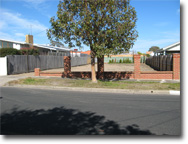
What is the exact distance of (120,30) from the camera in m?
11.6

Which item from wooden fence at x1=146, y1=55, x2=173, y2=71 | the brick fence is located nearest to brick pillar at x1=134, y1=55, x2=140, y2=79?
the brick fence

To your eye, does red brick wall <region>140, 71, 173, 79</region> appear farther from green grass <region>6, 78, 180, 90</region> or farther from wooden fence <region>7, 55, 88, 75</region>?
wooden fence <region>7, 55, 88, 75</region>

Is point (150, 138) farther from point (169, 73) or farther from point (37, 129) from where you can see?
point (169, 73)

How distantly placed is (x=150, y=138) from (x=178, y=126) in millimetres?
1253

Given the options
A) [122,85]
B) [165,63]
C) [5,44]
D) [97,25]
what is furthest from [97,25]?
[5,44]

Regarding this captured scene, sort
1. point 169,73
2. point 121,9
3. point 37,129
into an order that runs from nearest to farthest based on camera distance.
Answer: point 37,129
point 121,9
point 169,73

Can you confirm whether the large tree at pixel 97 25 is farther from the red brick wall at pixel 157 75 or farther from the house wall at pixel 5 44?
the house wall at pixel 5 44

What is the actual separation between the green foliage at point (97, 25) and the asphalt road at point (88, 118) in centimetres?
505

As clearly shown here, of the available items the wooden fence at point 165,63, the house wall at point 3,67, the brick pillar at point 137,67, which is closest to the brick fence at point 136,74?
the brick pillar at point 137,67

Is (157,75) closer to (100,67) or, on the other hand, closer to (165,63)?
(165,63)

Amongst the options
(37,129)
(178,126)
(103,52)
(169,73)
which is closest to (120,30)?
(103,52)

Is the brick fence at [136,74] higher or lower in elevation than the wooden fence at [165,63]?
lower

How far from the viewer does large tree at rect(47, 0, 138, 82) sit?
453 inches

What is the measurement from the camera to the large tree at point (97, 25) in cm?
1152
